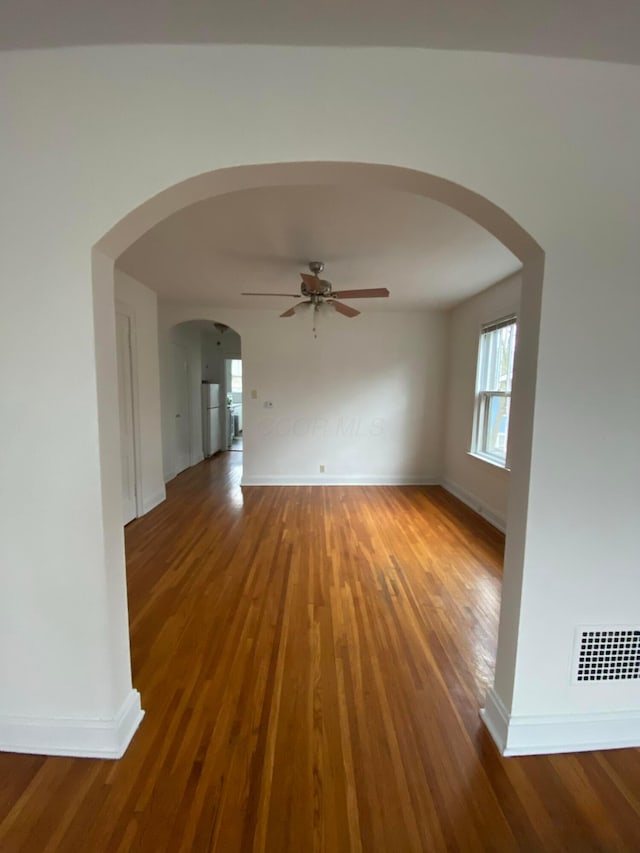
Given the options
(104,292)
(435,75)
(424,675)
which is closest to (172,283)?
(104,292)

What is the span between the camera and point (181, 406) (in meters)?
5.86

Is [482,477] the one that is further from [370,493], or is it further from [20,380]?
[20,380]

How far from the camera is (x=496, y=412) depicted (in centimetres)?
416

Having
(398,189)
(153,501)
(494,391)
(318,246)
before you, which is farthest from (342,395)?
(398,189)

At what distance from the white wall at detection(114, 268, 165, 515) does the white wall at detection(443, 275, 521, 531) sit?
153 inches

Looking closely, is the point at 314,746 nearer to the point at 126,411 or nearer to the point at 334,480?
the point at 126,411

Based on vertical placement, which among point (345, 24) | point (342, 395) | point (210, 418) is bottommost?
point (210, 418)

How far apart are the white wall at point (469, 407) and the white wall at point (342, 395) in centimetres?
25

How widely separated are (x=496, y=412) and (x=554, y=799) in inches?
138

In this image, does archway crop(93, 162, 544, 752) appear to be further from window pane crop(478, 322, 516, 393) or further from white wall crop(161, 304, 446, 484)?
white wall crop(161, 304, 446, 484)

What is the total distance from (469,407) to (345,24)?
160 inches

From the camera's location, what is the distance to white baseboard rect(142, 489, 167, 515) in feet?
13.1

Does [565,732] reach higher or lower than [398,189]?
lower

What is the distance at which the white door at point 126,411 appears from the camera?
357 cm
